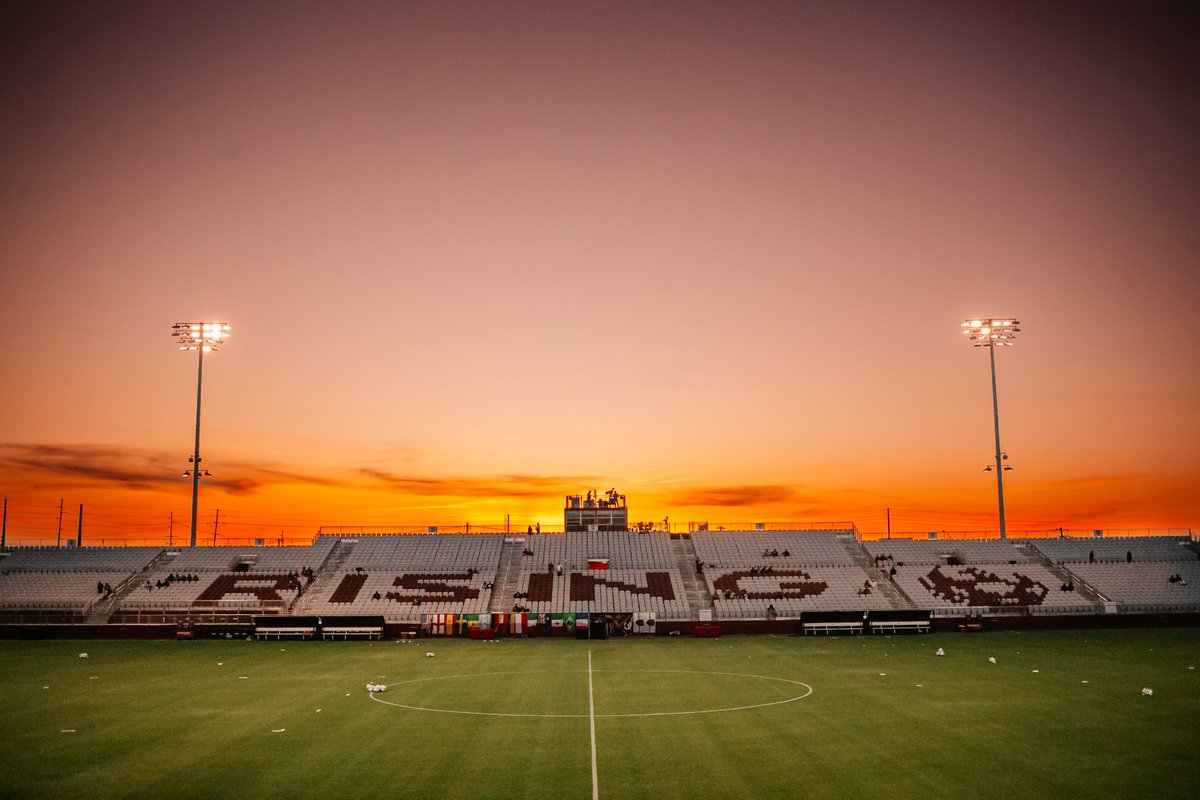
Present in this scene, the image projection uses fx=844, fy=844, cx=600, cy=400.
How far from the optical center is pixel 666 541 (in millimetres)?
62844

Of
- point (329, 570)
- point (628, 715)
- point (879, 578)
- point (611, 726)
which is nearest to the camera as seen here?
point (611, 726)

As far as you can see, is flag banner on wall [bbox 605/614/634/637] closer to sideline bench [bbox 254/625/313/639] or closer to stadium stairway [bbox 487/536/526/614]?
stadium stairway [bbox 487/536/526/614]

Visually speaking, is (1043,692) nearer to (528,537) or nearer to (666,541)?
(666,541)

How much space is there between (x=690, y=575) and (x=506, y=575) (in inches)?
496

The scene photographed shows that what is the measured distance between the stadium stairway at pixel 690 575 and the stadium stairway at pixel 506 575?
36.8ft

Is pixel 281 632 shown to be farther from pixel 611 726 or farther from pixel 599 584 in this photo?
pixel 611 726

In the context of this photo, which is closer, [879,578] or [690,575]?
[879,578]

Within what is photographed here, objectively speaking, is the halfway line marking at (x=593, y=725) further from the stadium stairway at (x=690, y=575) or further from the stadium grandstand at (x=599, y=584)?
the stadium stairway at (x=690, y=575)

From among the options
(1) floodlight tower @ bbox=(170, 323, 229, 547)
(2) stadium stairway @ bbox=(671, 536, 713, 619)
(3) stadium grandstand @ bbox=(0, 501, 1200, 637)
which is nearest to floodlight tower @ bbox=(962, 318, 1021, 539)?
(3) stadium grandstand @ bbox=(0, 501, 1200, 637)

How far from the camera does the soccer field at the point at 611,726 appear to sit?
49.7ft

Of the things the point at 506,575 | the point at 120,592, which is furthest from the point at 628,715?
the point at 120,592

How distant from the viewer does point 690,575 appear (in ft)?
189

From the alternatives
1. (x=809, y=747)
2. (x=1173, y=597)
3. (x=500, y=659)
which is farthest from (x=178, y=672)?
(x=1173, y=597)

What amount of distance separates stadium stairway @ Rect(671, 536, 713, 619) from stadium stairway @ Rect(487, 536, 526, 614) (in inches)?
441
